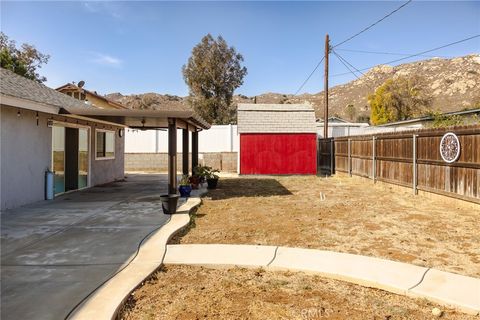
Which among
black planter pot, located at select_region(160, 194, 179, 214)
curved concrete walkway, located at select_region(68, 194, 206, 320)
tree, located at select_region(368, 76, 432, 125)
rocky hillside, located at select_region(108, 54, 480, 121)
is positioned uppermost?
rocky hillside, located at select_region(108, 54, 480, 121)

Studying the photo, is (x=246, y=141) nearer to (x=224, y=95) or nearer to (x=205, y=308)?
(x=205, y=308)

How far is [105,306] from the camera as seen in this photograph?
346 centimetres

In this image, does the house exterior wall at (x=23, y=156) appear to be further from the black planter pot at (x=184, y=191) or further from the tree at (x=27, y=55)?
the tree at (x=27, y=55)

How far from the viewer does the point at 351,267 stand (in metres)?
4.64

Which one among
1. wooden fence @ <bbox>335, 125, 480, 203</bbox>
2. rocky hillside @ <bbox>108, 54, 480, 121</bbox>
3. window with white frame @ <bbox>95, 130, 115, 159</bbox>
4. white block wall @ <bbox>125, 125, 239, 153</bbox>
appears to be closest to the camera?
wooden fence @ <bbox>335, 125, 480, 203</bbox>

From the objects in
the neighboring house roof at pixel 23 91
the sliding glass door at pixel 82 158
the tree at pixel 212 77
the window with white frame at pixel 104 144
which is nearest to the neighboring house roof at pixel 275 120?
the window with white frame at pixel 104 144

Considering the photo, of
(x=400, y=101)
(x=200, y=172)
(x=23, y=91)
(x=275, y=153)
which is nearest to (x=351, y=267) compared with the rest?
(x=200, y=172)

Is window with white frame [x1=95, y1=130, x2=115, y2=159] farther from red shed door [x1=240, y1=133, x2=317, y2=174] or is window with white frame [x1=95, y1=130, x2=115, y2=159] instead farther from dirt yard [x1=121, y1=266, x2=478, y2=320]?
dirt yard [x1=121, y1=266, x2=478, y2=320]

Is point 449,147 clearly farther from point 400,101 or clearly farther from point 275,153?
point 400,101

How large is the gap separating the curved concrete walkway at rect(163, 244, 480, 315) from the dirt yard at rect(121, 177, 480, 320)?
0.48ft

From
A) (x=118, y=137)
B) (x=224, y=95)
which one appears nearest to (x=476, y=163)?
(x=118, y=137)

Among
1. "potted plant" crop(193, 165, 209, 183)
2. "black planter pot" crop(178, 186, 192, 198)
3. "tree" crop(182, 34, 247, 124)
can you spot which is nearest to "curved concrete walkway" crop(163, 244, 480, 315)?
"black planter pot" crop(178, 186, 192, 198)

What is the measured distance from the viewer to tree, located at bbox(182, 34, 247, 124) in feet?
129

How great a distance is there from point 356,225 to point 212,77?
3433 cm
